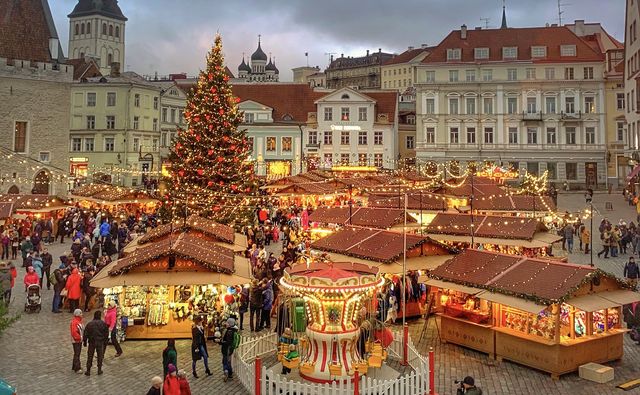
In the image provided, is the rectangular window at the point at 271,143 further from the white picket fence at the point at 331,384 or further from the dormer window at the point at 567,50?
the white picket fence at the point at 331,384

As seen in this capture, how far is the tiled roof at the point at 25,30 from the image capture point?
137ft

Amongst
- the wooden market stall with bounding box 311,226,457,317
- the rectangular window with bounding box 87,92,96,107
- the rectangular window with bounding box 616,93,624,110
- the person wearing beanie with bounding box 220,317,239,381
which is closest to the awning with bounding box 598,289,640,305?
the wooden market stall with bounding box 311,226,457,317

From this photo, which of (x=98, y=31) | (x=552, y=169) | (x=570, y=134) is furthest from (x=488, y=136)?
(x=98, y=31)

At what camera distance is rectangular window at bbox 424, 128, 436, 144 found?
194ft

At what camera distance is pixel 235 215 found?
27.5 m

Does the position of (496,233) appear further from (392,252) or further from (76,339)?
(76,339)

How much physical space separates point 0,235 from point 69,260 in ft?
30.2

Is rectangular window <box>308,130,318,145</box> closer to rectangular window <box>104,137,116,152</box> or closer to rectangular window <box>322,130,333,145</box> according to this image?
rectangular window <box>322,130,333,145</box>

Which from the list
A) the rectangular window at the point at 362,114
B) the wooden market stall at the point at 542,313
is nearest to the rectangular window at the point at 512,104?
the rectangular window at the point at 362,114

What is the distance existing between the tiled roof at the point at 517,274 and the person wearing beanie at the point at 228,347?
209 inches

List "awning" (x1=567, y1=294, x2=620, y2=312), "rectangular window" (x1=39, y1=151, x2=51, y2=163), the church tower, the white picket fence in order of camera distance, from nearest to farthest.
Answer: the white picket fence < "awning" (x1=567, y1=294, x2=620, y2=312) < "rectangular window" (x1=39, y1=151, x2=51, y2=163) < the church tower

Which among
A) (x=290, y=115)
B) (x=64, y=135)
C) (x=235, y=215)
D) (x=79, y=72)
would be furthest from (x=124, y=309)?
(x=79, y=72)

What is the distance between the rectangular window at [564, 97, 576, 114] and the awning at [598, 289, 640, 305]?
4912cm

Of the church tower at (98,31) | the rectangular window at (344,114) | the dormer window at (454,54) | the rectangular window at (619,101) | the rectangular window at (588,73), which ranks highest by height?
the church tower at (98,31)
